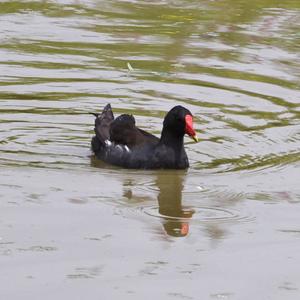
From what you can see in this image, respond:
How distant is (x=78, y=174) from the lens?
39.4 ft

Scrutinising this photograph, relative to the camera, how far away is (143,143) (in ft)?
42.2

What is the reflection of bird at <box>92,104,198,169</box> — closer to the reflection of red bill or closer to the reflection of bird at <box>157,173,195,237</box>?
the reflection of bird at <box>157,173,195,237</box>

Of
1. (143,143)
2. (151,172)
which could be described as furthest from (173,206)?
(143,143)

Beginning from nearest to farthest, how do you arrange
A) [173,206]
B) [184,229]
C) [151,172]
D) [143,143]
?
[184,229] < [173,206] < [151,172] < [143,143]

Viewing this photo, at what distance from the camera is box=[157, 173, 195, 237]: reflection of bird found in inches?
406

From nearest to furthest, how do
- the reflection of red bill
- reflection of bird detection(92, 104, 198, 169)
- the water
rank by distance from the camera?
the water → the reflection of red bill → reflection of bird detection(92, 104, 198, 169)

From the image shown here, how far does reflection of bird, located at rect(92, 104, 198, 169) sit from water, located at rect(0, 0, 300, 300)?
0.61 ft

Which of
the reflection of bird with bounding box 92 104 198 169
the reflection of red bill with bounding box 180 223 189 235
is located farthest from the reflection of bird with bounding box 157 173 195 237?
the reflection of bird with bounding box 92 104 198 169

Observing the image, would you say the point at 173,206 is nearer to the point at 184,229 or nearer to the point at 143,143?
the point at 184,229

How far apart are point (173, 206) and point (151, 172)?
55.9 inches

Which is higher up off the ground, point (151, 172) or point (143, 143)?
point (143, 143)

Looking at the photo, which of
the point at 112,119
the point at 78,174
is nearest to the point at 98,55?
the point at 112,119

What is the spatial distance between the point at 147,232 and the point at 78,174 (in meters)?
2.08

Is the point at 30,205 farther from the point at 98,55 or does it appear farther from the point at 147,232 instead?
the point at 98,55
